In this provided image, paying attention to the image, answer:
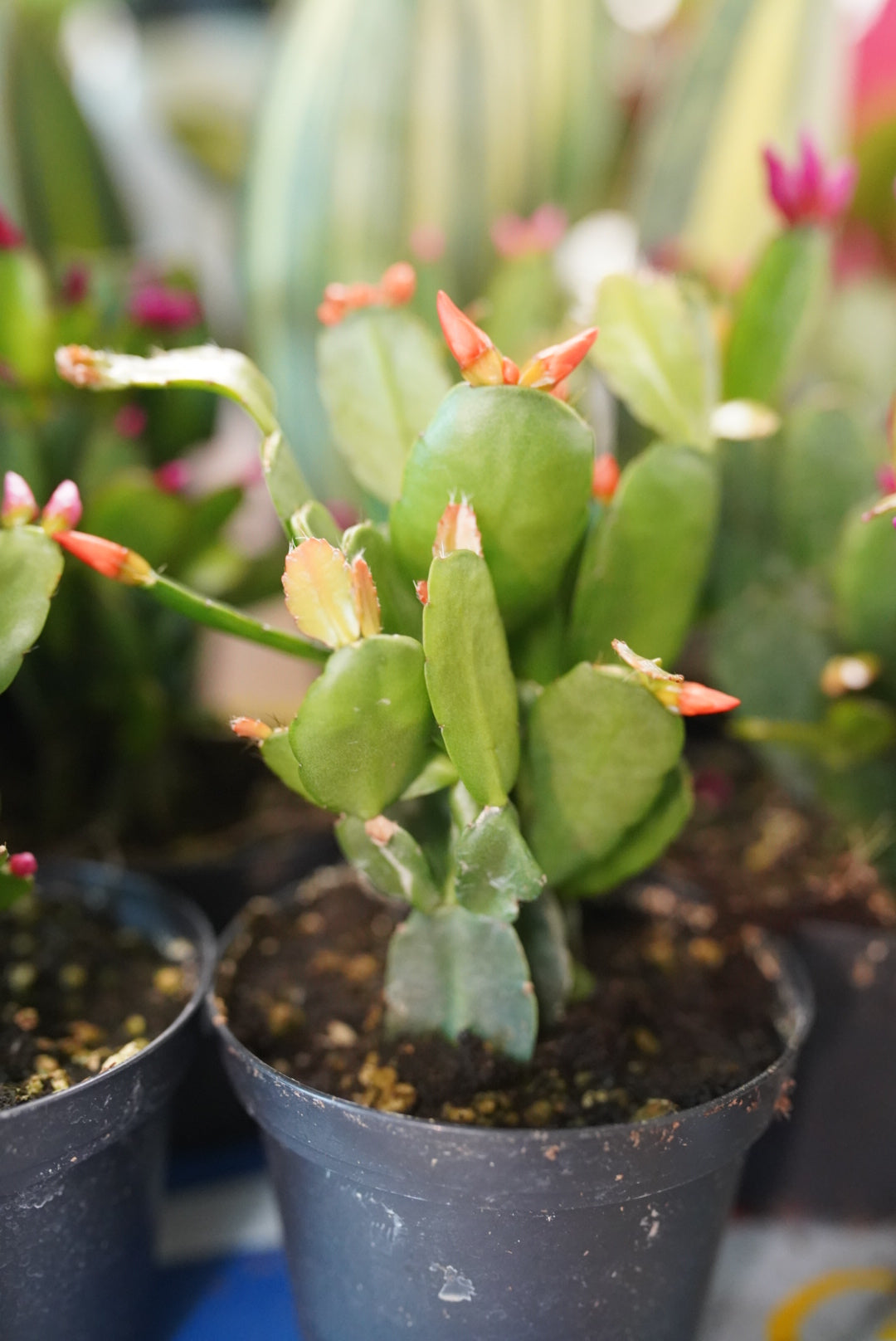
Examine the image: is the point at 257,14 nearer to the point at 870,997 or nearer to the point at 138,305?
the point at 138,305

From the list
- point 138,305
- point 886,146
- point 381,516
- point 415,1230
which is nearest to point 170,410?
point 138,305

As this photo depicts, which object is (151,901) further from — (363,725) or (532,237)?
(532,237)

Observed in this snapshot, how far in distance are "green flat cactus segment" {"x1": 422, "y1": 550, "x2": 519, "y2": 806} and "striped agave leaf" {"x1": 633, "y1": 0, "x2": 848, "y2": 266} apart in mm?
688

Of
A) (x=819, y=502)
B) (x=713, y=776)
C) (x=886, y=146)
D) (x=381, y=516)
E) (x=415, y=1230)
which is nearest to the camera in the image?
(x=415, y=1230)

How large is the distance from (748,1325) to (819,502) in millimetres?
477

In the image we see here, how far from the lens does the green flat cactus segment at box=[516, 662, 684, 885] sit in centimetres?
44

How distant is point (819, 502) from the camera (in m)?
0.68

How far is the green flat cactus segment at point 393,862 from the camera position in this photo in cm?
46

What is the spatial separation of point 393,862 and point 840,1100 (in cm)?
36

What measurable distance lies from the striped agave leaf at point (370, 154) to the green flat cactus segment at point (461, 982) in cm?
59

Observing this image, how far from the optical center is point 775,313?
2.08ft

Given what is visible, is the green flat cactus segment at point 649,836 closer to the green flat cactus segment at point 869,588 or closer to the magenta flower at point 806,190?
the green flat cactus segment at point 869,588

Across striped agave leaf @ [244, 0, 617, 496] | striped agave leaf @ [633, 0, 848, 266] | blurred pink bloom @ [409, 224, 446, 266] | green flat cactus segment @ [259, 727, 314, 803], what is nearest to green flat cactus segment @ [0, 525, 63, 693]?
green flat cactus segment @ [259, 727, 314, 803]

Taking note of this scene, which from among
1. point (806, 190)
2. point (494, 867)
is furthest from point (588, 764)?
point (806, 190)
